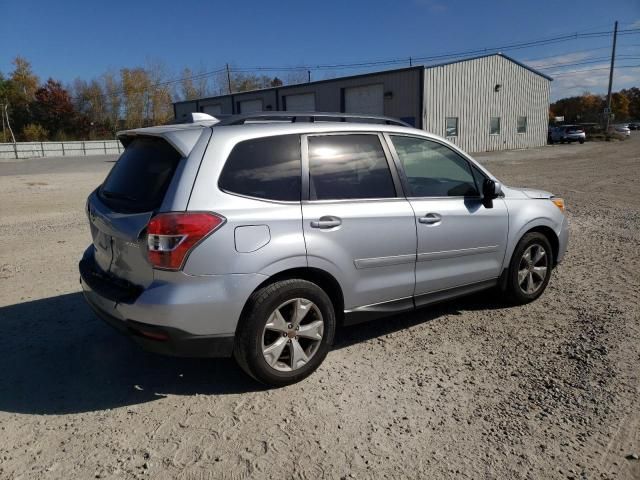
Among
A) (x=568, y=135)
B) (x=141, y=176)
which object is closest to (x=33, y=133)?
(x=568, y=135)

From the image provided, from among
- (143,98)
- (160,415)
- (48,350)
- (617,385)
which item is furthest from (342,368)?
(143,98)

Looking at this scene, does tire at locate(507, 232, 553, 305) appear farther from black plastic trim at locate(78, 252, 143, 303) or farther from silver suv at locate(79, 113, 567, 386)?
black plastic trim at locate(78, 252, 143, 303)

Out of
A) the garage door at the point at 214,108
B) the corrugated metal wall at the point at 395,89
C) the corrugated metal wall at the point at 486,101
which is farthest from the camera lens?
the garage door at the point at 214,108

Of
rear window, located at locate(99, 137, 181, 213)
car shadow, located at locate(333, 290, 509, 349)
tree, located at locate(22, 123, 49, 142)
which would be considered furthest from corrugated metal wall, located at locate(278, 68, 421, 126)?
tree, located at locate(22, 123, 49, 142)

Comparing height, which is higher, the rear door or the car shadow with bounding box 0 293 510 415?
the rear door

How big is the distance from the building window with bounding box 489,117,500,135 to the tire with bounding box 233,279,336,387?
34.4 metres

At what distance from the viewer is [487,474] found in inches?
101

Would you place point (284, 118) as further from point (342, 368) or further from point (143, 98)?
point (143, 98)

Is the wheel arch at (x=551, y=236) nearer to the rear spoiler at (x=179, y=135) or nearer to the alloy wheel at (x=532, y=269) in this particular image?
Answer: the alloy wheel at (x=532, y=269)

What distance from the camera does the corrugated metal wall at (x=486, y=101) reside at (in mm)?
29938

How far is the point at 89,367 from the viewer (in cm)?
374

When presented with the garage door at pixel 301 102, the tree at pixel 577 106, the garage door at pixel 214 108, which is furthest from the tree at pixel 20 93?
the tree at pixel 577 106

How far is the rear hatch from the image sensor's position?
3.09 meters

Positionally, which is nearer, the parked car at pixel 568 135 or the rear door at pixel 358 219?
the rear door at pixel 358 219
